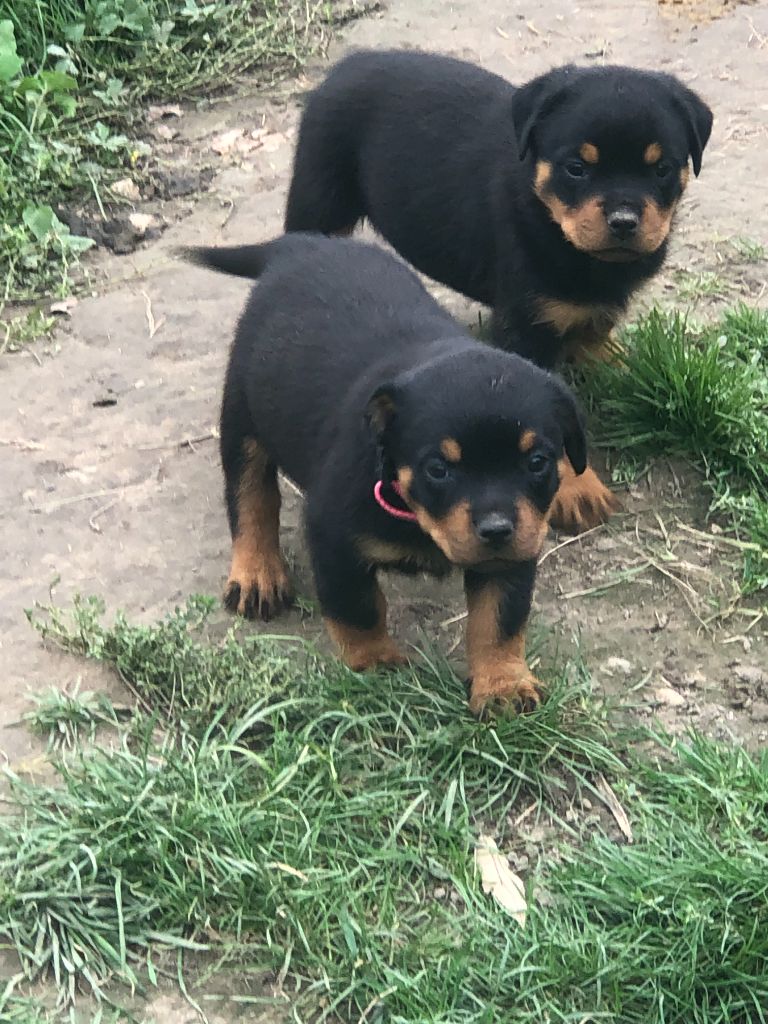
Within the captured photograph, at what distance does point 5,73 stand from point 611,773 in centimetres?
485

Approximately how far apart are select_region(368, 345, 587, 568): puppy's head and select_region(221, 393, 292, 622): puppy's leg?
979 mm

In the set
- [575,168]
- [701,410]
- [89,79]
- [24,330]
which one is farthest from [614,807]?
[89,79]

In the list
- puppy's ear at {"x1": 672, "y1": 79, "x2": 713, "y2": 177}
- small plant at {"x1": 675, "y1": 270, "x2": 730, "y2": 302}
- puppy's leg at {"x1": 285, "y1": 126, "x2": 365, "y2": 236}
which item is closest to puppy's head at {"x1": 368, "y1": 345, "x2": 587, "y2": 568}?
puppy's ear at {"x1": 672, "y1": 79, "x2": 713, "y2": 177}

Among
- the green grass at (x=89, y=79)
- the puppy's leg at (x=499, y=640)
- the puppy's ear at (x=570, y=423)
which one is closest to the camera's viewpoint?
the puppy's ear at (x=570, y=423)

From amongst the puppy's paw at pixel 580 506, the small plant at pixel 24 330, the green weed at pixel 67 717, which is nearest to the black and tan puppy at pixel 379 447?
the green weed at pixel 67 717

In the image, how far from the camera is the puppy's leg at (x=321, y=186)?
16.9 ft

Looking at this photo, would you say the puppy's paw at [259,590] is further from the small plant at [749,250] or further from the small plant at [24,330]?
the small plant at [749,250]

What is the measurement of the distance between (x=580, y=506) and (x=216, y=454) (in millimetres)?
1344

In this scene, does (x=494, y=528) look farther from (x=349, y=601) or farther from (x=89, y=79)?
(x=89, y=79)

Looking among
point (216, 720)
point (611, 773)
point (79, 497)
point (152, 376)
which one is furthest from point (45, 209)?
point (611, 773)

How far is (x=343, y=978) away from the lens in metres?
2.87

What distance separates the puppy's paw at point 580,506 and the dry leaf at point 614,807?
1.13 metres

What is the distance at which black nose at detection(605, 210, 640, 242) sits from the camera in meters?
4.02

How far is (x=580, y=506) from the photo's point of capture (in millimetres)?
4340
